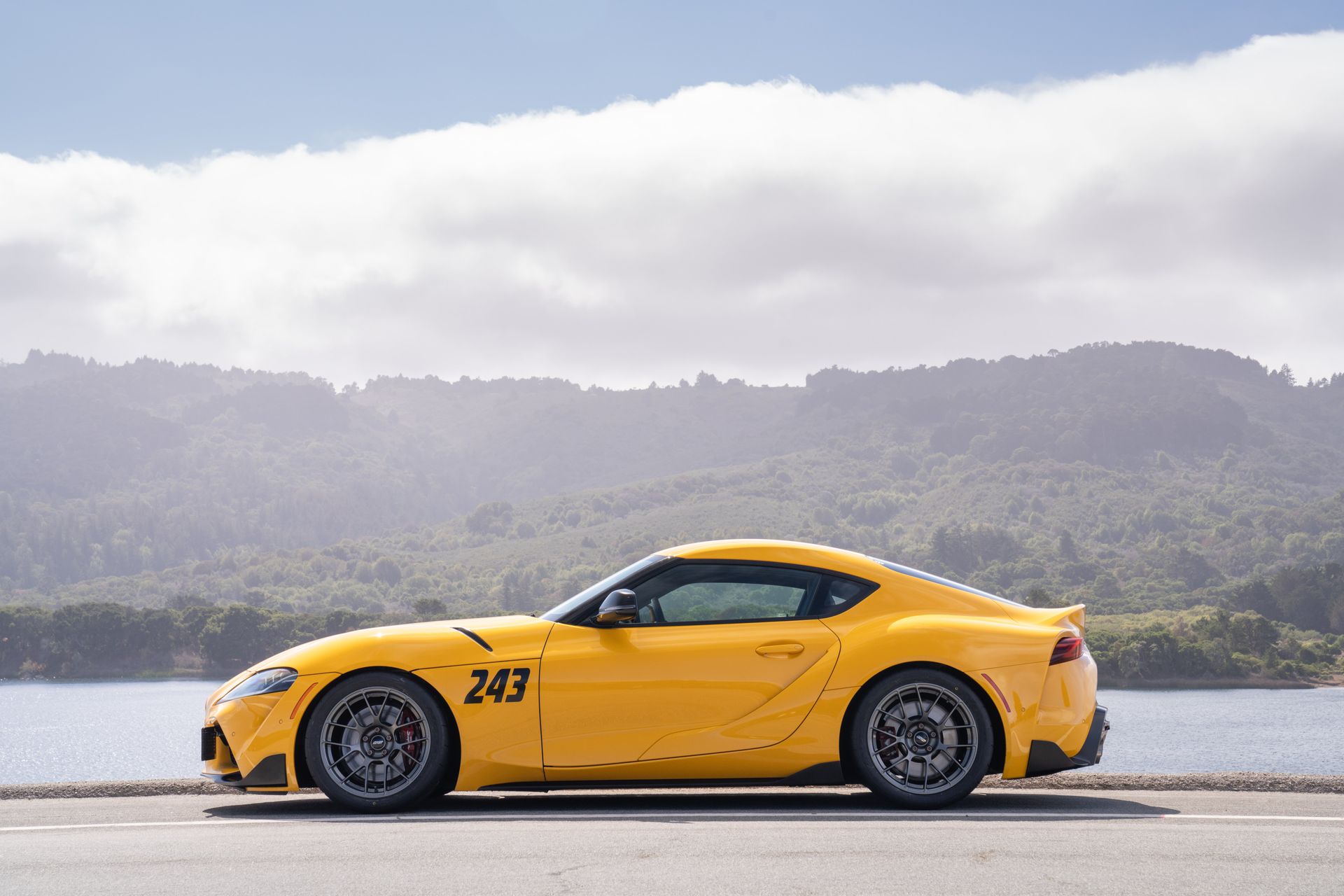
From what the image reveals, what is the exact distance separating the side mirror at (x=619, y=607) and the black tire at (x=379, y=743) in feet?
3.34

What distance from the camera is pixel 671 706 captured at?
672cm

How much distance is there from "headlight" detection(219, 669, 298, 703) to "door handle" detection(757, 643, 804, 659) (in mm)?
2485

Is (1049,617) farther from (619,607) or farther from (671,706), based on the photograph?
(619,607)

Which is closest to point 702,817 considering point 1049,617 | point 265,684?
point 1049,617

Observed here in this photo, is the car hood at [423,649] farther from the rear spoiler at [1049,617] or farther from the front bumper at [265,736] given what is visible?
the rear spoiler at [1049,617]

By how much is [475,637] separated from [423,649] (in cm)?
28

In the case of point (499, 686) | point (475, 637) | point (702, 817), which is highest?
point (475, 637)

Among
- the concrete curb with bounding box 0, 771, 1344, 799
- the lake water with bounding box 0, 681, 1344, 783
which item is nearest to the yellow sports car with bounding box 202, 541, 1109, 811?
the concrete curb with bounding box 0, 771, 1344, 799

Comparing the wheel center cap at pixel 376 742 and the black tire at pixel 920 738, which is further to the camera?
the wheel center cap at pixel 376 742

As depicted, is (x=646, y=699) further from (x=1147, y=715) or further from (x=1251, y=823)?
(x=1147, y=715)

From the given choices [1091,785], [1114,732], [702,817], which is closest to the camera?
[702,817]

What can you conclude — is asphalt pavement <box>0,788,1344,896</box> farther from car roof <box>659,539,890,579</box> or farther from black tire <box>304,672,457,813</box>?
car roof <box>659,539,890,579</box>

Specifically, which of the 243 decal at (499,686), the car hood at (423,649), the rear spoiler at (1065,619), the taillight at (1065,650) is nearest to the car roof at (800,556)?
the rear spoiler at (1065,619)

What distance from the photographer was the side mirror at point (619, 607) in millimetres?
6766
